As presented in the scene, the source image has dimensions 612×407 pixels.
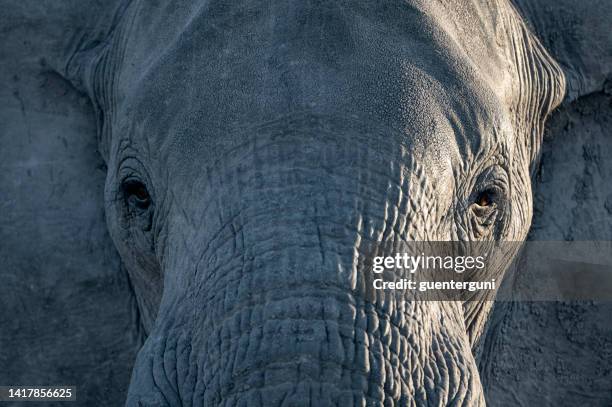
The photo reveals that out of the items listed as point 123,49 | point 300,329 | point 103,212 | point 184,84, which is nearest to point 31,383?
point 103,212

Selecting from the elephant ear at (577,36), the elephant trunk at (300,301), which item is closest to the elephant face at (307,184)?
the elephant trunk at (300,301)

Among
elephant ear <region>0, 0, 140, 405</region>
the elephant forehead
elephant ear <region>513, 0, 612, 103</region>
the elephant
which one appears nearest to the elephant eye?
the elephant

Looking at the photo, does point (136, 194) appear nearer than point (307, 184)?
No

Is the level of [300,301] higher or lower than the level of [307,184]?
lower

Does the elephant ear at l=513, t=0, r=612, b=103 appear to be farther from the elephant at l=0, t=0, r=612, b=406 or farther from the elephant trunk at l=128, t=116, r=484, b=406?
the elephant trunk at l=128, t=116, r=484, b=406

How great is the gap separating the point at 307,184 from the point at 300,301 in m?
0.21

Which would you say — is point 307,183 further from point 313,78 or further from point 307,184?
point 313,78

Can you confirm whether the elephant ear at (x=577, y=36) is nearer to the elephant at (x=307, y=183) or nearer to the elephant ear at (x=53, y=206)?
the elephant at (x=307, y=183)

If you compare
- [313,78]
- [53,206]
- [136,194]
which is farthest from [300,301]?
[53,206]

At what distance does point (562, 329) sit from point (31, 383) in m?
1.16

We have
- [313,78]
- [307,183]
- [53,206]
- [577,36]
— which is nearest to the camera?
[307,183]

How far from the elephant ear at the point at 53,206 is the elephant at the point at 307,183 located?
219mm

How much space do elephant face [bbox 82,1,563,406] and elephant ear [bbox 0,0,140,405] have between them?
335 millimetres

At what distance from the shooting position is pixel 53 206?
11.0 ft
